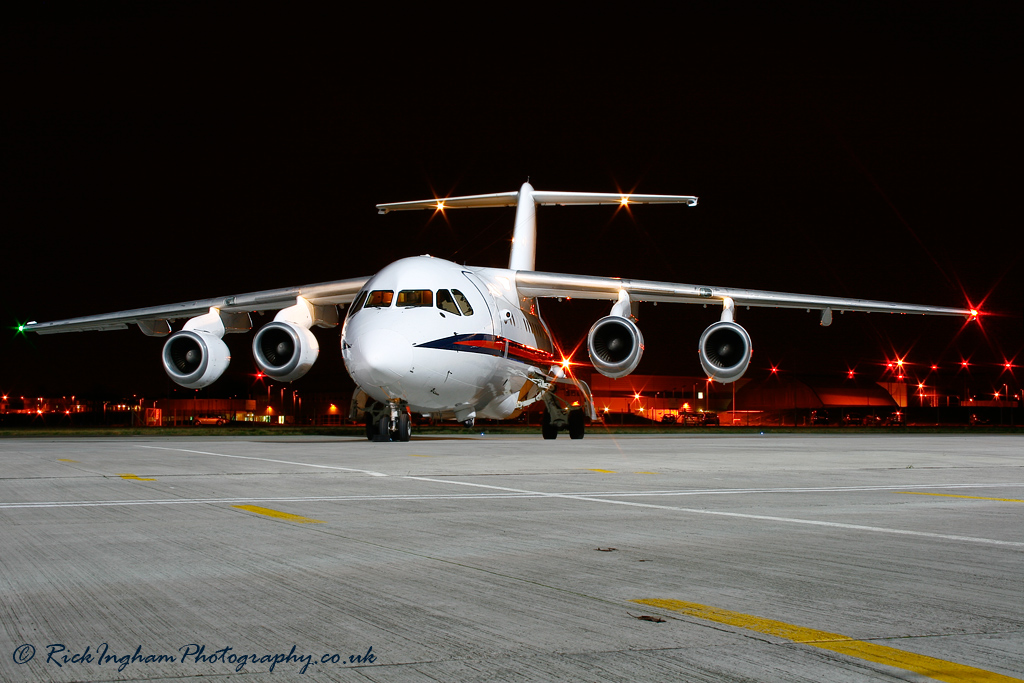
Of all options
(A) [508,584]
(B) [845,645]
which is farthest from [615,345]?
(B) [845,645]

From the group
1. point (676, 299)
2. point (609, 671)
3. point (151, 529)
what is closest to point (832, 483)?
point (151, 529)

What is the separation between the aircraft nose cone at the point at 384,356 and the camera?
16453 mm

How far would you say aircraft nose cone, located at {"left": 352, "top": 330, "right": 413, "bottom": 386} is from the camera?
54.0 feet

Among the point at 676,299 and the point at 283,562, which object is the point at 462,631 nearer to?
the point at 283,562

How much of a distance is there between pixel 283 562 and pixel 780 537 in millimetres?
2910

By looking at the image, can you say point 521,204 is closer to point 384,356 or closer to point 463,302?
point 463,302

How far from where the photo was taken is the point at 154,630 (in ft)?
10.7

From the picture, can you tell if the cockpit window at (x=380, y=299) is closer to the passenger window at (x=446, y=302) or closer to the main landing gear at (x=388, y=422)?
the passenger window at (x=446, y=302)

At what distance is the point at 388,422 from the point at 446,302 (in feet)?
11.0

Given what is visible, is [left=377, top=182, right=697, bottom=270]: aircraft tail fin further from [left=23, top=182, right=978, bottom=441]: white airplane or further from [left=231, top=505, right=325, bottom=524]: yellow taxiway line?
[left=231, top=505, right=325, bottom=524]: yellow taxiway line

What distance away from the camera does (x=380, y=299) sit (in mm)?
17469

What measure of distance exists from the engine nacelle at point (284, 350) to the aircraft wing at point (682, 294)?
5.24 m

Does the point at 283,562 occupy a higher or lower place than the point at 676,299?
lower

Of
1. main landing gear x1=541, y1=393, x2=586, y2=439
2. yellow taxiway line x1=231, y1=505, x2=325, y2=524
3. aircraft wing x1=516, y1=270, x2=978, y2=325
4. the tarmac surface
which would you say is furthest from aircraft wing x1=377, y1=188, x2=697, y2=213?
yellow taxiway line x1=231, y1=505, x2=325, y2=524
